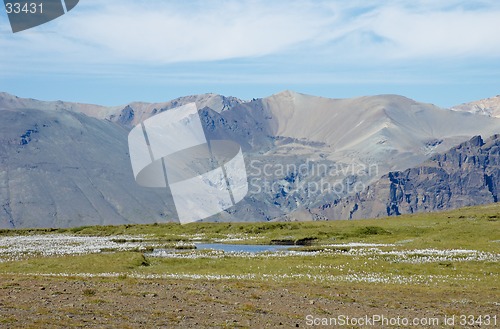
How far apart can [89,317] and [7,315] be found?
3540 millimetres

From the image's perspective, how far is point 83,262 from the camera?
63.9 m

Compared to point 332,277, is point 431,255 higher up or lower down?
lower down

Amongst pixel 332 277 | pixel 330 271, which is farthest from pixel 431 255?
pixel 332 277

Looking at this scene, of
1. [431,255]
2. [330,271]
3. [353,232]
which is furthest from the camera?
[353,232]

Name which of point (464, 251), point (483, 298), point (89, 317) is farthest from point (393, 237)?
point (89, 317)

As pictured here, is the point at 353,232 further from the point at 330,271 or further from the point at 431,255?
the point at 330,271

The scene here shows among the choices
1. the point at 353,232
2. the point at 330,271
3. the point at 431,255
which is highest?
the point at 330,271

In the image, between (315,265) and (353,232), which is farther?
(353,232)

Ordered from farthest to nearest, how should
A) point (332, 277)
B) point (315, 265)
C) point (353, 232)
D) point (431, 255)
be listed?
point (353, 232) < point (431, 255) < point (315, 265) < point (332, 277)

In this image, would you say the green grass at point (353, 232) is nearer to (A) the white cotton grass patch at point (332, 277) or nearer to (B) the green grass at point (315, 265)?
(B) the green grass at point (315, 265)

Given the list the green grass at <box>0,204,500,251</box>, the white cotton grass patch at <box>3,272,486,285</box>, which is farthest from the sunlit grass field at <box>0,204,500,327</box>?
the green grass at <box>0,204,500,251</box>

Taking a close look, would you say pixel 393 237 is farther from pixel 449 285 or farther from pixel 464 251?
pixel 449 285

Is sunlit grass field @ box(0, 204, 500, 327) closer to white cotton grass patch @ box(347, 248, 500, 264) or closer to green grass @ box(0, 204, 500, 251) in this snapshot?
white cotton grass patch @ box(347, 248, 500, 264)

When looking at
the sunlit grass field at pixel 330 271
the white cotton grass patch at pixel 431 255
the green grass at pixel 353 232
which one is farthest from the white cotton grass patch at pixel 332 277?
the green grass at pixel 353 232
